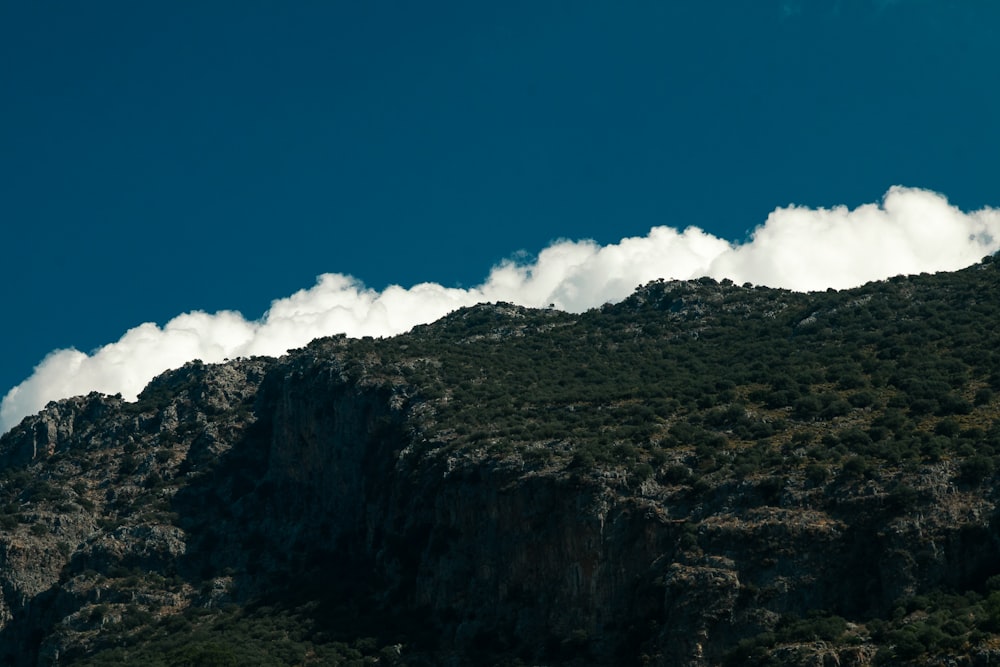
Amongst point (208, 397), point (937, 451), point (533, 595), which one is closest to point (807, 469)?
point (937, 451)

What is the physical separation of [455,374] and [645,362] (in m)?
15.8

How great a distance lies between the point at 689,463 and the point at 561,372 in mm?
34250

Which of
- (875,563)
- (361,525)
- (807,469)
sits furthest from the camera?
(361,525)

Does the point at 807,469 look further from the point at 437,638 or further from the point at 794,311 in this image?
the point at 794,311

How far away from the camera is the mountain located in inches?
2901

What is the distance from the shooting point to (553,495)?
85.4m

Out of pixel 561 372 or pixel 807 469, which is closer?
pixel 807 469

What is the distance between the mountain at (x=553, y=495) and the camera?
73.7 metres

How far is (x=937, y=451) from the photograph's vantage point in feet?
255

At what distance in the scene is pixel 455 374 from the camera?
118 metres

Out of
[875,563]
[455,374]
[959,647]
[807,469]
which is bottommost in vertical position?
[959,647]

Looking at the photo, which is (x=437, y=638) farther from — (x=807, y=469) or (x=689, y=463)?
(x=807, y=469)

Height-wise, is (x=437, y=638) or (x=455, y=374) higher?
(x=455, y=374)

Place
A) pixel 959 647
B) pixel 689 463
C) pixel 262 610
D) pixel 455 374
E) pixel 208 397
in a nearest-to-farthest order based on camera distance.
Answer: pixel 959 647, pixel 689 463, pixel 262 610, pixel 455 374, pixel 208 397
